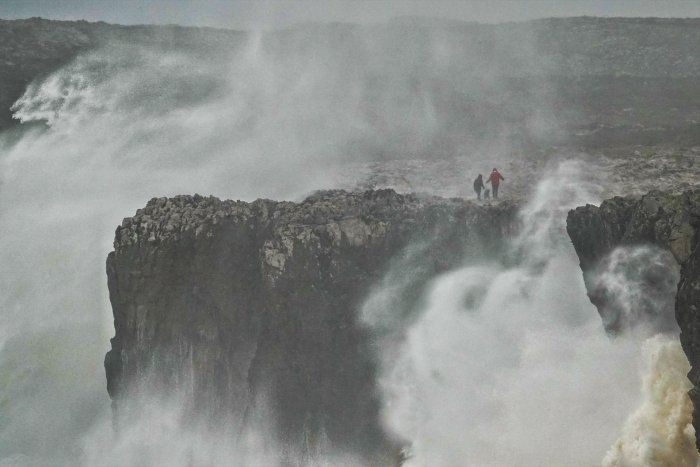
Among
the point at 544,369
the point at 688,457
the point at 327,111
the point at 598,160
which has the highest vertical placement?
the point at 327,111

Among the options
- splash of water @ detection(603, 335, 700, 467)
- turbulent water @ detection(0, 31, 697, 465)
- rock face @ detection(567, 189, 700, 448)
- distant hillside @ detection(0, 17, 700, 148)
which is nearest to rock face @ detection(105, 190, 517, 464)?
turbulent water @ detection(0, 31, 697, 465)

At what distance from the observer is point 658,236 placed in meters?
18.5

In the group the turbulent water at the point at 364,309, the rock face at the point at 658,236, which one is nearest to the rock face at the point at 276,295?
the turbulent water at the point at 364,309

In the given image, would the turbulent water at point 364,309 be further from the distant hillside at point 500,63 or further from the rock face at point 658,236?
the distant hillside at point 500,63

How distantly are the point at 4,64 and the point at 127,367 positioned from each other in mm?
44686

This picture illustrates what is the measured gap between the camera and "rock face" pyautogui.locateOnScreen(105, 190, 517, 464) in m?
26.2

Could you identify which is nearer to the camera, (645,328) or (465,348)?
(645,328)

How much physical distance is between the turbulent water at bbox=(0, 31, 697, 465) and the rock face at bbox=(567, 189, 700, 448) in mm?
1403

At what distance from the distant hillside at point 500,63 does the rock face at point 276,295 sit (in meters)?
14.7

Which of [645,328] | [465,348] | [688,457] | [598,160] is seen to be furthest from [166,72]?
[688,457]

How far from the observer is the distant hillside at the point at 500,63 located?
145 feet

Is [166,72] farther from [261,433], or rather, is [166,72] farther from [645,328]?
[645,328]

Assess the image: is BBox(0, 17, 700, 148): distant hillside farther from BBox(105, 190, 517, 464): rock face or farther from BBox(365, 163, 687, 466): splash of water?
BBox(365, 163, 687, 466): splash of water

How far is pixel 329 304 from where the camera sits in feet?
86.3
